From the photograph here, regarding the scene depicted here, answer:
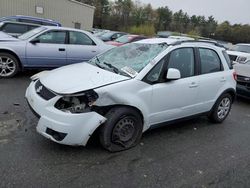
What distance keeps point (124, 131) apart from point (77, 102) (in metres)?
0.81

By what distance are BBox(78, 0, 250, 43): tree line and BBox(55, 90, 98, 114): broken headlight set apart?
4331 centimetres

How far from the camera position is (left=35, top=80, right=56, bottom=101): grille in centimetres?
358

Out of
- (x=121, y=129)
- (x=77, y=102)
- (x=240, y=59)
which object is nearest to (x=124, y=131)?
(x=121, y=129)

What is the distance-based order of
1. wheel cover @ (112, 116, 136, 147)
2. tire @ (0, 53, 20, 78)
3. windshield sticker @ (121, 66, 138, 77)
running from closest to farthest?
wheel cover @ (112, 116, 136, 147) < windshield sticker @ (121, 66, 138, 77) < tire @ (0, 53, 20, 78)

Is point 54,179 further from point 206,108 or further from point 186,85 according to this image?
point 206,108

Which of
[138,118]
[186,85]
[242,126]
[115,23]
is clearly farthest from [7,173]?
[115,23]

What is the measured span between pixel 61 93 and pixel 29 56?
173 inches

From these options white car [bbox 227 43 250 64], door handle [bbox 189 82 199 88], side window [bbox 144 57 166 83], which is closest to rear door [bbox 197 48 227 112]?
door handle [bbox 189 82 199 88]

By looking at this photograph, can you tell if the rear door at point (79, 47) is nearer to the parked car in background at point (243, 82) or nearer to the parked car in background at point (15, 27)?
the parked car in background at point (15, 27)

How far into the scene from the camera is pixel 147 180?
3.28m

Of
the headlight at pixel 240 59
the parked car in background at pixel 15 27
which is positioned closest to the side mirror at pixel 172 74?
the parked car in background at pixel 15 27


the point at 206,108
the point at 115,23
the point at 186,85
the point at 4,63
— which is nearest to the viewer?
the point at 186,85

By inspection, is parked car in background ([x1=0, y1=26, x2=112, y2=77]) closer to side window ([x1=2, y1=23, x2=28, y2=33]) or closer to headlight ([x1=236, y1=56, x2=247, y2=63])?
side window ([x1=2, y1=23, x2=28, y2=33])

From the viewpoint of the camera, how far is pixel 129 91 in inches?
148
